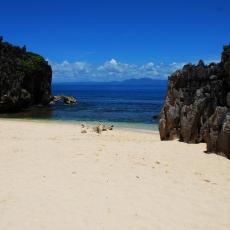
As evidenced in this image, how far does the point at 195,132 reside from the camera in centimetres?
2195

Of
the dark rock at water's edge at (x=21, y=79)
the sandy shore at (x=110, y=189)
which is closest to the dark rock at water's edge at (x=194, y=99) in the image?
the sandy shore at (x=110, y=189)

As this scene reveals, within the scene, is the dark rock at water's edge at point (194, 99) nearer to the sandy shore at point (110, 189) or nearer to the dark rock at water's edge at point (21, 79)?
the sandy shore at point (110, 189)

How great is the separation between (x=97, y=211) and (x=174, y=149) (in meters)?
10.5

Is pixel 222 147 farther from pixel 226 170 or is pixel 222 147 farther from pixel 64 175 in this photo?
pixel 64 175

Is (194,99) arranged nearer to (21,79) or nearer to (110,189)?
(110,189)

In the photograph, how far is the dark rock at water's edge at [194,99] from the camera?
21875mm

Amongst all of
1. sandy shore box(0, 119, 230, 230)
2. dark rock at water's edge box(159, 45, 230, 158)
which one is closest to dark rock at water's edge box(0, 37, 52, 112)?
dark rock at water's edge box(159, 45, 230, 158)

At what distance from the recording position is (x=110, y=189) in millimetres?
11289

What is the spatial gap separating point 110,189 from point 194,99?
41.7 ft

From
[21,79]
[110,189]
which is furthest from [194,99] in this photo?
[21,79]

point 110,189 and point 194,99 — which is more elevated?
point 194,99

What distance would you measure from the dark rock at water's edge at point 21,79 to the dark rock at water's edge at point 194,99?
36528 mm

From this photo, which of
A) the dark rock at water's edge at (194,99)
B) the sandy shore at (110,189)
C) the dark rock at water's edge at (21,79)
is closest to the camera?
the sandy shore at (110,189)

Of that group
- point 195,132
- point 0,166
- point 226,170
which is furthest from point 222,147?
point 0,166
